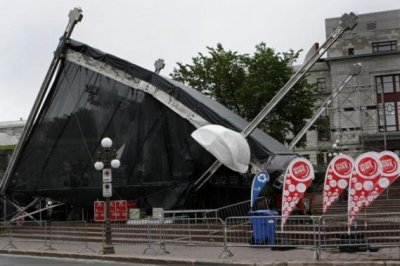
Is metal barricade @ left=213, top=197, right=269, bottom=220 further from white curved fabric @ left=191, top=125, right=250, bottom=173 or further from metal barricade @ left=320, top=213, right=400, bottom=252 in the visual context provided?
metal barricade @ left=320, top=213, right=400, bottom=252

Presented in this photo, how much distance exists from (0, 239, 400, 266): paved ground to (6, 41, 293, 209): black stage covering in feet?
13.9

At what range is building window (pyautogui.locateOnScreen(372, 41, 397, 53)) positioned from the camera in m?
59.8

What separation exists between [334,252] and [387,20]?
53790 mm

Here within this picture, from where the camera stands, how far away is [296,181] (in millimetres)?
17750

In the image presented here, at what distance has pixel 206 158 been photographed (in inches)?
912

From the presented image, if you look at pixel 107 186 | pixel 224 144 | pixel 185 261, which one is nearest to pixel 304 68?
pixel 224 144

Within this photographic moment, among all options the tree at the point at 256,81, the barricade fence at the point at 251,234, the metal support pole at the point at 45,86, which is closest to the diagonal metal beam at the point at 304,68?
the barricade fence at the point at 251,234

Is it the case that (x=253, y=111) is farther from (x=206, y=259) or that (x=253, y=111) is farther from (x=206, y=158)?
(x=206, y=259)

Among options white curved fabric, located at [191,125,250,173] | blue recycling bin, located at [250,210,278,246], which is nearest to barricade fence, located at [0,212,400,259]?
blue recycling bin, located at [250,210,278,246]

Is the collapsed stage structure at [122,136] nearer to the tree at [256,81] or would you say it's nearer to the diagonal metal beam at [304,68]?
the diagonal metal beam at [304,68]

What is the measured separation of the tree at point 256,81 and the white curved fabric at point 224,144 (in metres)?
16.4

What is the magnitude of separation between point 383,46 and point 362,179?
47.6 meters

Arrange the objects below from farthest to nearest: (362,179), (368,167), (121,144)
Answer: (121,144) < (362,179) < (368,167)

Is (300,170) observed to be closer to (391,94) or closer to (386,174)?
(386,174)
